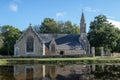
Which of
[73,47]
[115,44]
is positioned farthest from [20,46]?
[115,44]

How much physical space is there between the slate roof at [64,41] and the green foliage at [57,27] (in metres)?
26.7

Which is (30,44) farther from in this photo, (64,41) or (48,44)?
(64,41)

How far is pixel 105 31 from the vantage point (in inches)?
2955

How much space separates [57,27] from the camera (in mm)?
100375

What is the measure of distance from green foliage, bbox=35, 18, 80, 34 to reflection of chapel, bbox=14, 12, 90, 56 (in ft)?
87.6

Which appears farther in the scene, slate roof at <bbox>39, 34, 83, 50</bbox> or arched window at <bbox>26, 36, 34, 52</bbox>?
slate roof at <bbox>39, 34, 83, 50</bbox>

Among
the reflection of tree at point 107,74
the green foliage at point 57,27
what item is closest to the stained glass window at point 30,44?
the green foliage at point 57,27

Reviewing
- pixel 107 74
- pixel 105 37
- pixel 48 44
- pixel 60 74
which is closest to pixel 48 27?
pixel 105 37

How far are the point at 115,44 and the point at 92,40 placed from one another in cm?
602

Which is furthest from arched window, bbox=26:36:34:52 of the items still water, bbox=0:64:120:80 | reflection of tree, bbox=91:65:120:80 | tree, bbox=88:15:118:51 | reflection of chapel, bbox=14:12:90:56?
reflection of tree, bbox=91:65:120:80

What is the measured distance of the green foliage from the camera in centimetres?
9875

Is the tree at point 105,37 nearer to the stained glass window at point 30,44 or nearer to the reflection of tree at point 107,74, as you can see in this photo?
the stained glass window at point 30,44

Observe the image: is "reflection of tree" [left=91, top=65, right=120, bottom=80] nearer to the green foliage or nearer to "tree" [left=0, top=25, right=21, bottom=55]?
"tree" [left=0, top=25, right=21, bottom=55]

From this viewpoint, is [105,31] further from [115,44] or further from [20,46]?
[20,46]
